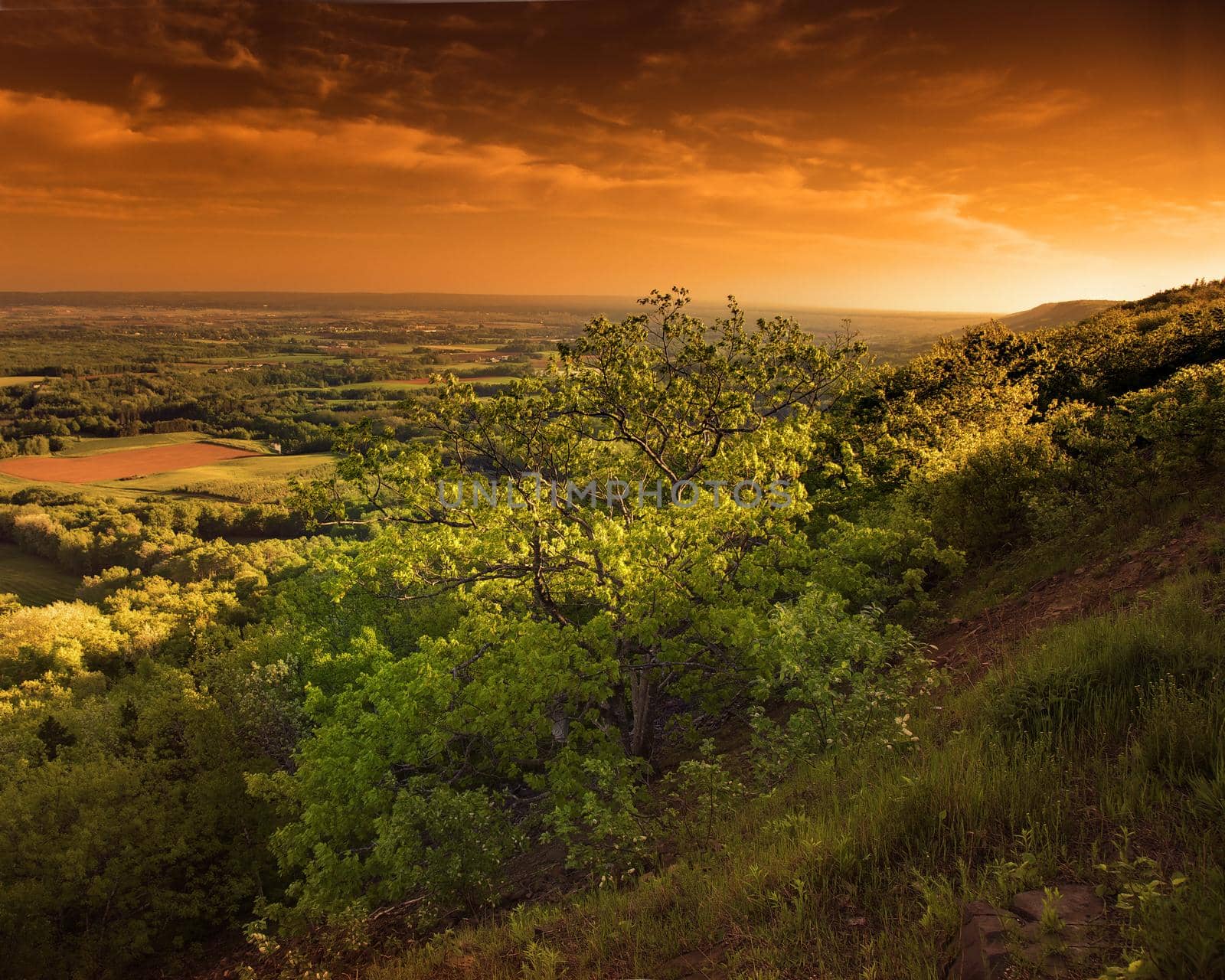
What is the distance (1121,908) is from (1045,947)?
366 millimetres

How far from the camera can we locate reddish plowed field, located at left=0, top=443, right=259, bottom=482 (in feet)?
214

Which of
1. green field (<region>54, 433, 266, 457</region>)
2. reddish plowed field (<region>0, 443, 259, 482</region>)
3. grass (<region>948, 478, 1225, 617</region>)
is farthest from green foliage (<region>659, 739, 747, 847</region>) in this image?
green field (<region>54, 433, 266, 457</region>)

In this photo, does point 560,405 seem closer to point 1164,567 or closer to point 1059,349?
point 1164,567

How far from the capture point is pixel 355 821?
913 cm

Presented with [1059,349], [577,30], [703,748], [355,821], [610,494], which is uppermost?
[577,30]

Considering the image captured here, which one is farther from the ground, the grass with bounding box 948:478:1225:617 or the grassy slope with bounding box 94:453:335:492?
the grass with bounding box 948:478:1225:617

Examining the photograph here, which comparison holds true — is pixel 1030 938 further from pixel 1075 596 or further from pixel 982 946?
pixel 1075 596

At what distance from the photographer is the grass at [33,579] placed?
157 feet

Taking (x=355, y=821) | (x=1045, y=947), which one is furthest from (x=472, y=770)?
(x=1045, y=947)

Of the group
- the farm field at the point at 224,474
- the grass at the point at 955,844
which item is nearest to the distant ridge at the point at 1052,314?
the grass at the point at 955,844

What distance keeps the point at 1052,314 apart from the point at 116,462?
320 ft

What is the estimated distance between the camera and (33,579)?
50531 mm

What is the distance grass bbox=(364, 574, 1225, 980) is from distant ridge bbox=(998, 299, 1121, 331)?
50019 millimetres

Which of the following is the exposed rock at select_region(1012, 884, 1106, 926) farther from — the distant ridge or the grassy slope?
the grassy slope
